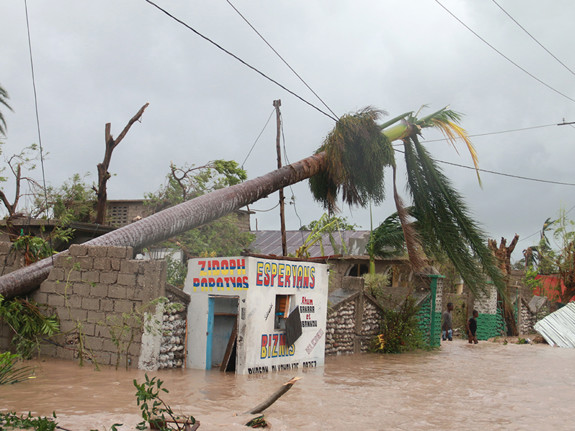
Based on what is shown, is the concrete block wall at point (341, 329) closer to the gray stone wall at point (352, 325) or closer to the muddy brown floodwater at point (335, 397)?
the gray stone wall at point (352, 325)

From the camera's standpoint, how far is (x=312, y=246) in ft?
94.8

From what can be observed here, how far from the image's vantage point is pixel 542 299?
2872 centimetres

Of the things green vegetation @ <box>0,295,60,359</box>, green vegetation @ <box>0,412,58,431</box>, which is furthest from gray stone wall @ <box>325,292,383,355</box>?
green vegetation @ <box>0,412,58,431</box>

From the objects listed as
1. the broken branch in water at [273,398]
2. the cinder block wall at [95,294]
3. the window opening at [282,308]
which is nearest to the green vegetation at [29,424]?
the broken branch in water at [273,398]

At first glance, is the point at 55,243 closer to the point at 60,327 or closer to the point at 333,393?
the point at 60,327

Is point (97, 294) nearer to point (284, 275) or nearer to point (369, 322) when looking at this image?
point (284, 275)

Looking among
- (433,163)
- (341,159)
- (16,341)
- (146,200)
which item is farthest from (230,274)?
(146,200)

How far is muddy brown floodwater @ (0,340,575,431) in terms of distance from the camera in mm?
7715

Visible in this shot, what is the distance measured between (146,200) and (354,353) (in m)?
9.20

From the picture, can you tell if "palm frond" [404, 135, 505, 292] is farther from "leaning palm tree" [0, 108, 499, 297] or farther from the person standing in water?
the person standing in water

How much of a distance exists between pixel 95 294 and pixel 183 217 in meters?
3.06

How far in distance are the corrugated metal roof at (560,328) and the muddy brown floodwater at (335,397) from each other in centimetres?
887

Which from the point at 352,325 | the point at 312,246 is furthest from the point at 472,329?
the point at 312,246

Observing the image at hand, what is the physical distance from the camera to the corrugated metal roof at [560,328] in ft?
73.7
